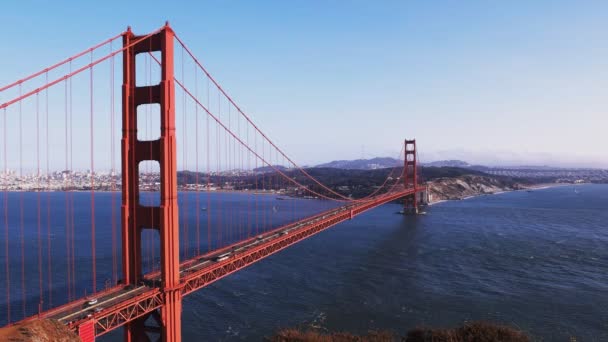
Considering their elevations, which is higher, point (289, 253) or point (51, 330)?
point (51, 330)

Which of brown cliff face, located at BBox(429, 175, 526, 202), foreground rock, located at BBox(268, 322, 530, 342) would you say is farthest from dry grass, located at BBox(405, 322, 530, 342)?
brown cliff face, located at BBox(429, 175, 526, 202)

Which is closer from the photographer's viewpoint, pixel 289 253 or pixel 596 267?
pixel 596 267


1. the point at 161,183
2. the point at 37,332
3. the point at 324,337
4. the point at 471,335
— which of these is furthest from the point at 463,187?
the point at 37,332

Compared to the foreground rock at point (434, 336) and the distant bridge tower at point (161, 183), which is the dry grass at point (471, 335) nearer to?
the foreground rock at point (434, 336)

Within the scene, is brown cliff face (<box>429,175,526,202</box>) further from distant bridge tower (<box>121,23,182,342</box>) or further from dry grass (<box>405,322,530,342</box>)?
distant bridge tower (<box>121,23,182,342</box>)

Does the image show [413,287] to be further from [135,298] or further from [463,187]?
[463,187]

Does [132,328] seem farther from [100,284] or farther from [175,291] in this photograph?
[100,284]

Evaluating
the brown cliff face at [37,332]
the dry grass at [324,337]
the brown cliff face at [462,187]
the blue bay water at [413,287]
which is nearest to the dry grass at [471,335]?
the dry grass at [324,337]

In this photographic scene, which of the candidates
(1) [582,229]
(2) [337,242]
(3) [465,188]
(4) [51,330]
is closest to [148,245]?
(2) [337,242]
